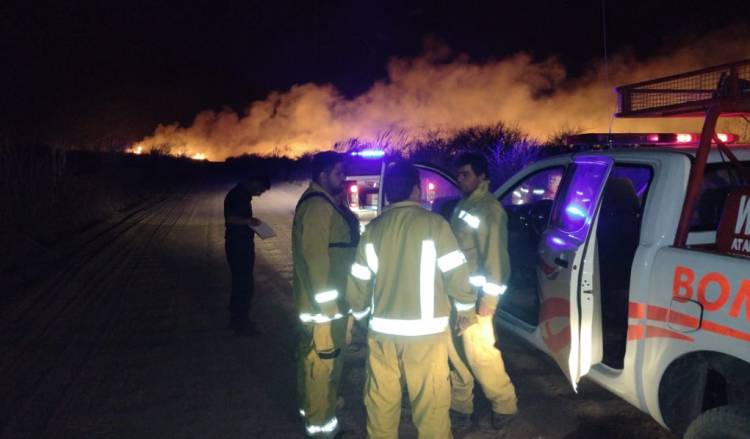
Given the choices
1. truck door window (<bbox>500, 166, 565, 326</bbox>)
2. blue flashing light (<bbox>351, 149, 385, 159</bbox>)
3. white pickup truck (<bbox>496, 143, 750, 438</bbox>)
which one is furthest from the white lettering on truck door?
blue flashing light (<bbox>351, 149, 385, 159</bbox>)

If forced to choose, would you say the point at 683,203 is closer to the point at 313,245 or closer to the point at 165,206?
the point at 313,245

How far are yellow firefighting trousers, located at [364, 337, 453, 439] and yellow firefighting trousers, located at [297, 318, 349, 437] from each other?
56 cm

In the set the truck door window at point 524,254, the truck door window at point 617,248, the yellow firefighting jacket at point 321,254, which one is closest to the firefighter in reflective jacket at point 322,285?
the yellow firefighting jacket at point 321,254

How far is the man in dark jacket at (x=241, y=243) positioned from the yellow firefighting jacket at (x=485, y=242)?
2423 millimetres

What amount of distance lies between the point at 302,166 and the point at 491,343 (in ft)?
103

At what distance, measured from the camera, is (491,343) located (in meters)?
3.68

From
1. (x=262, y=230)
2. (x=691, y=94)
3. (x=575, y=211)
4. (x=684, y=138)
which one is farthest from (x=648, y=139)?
(x=262, y=230)

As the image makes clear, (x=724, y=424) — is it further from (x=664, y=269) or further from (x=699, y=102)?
(x=699, y=102)

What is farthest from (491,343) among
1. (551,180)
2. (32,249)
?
(32,249)

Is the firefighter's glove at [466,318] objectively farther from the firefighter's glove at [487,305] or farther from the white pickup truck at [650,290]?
the white pickup truck at [650,290]

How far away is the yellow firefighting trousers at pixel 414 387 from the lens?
286cm

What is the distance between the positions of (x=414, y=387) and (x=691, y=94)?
2465mm

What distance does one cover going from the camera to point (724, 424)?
242 centimetres

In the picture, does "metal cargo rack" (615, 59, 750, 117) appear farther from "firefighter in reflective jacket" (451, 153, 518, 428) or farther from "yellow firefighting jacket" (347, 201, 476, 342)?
"yellow firefighting jacket" (347, 201, 476, 342)
